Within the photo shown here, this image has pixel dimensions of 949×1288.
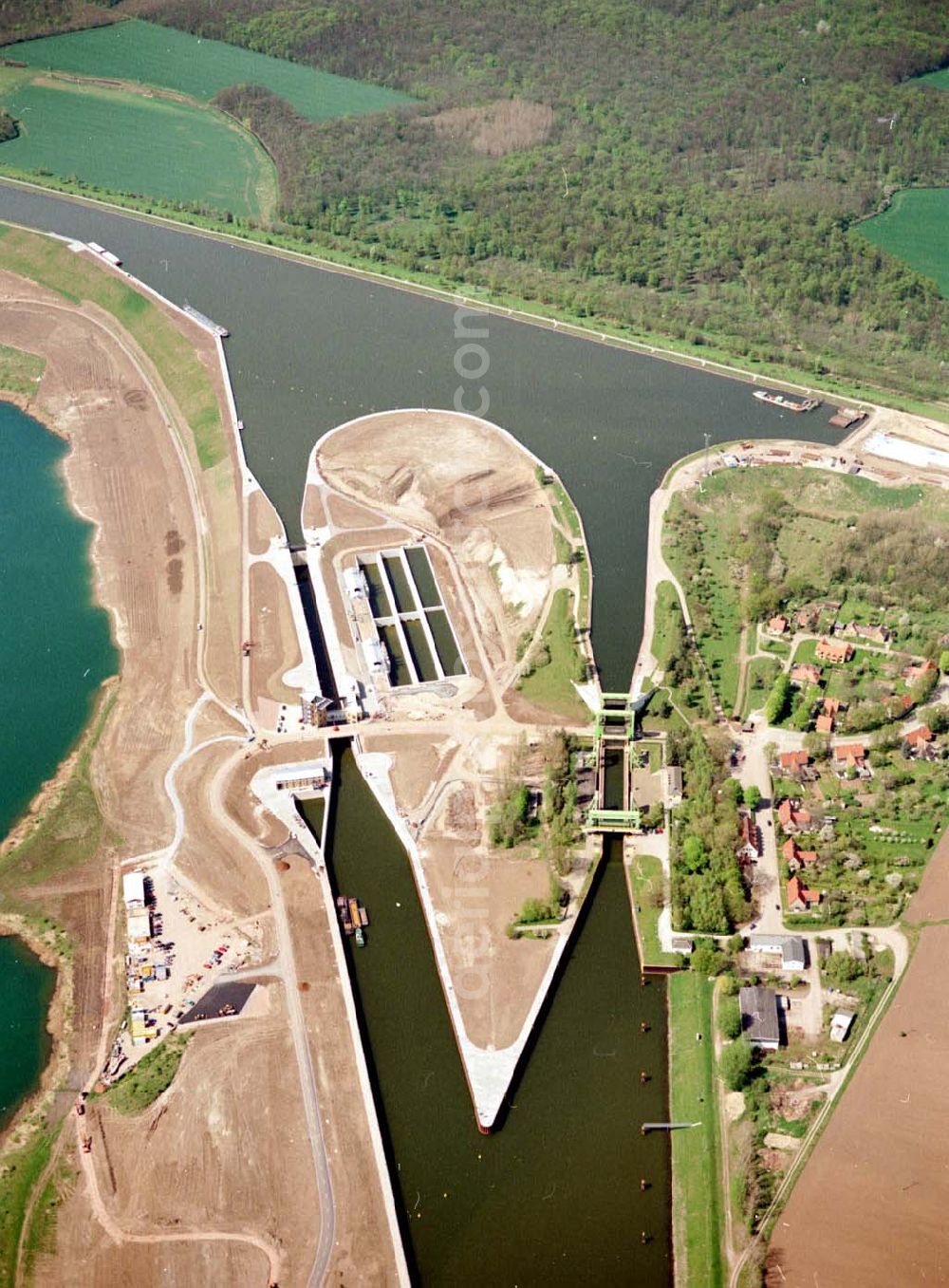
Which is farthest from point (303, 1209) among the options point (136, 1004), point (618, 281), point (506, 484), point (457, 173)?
point (457, 173)

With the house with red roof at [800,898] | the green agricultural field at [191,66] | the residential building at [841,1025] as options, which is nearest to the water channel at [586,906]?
the residential building at [841,1025]

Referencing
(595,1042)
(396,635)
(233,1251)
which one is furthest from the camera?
(396,635)

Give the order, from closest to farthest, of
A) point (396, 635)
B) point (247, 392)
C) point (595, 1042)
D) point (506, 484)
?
point (595, 1042)
point (396, 635)
point (506, 484)
point (247, 392)

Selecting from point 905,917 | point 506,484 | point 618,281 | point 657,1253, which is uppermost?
point 618,281

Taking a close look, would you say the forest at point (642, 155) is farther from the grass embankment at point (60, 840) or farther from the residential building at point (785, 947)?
the grass embankment at point (60, 840)

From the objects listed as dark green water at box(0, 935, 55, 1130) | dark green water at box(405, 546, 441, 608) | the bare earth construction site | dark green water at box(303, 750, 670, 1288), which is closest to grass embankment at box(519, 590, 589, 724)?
the bare earth construction site

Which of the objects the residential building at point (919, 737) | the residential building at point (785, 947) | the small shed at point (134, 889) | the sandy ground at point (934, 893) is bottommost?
the small shed at point (134, 889)

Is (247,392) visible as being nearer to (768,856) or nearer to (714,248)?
(714,248)
